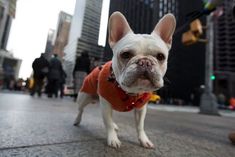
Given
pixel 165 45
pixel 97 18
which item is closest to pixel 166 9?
pixel 165 45

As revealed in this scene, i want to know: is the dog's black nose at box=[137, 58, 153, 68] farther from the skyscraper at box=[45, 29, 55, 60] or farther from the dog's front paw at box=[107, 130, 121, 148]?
the skyscraper at box=[45, 29, 55, 60]

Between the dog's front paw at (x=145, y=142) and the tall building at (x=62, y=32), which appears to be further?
the tall building at (x=62, y=32)

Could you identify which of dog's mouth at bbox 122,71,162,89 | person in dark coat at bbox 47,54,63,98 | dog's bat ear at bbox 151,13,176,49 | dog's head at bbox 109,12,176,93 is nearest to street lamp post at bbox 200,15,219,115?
person in dark coat at bbox 47,54,63,98

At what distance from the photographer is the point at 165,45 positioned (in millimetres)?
1557

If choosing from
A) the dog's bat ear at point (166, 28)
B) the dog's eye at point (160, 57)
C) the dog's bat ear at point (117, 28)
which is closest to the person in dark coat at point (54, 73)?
the dog's bat ear at point (117, 28)

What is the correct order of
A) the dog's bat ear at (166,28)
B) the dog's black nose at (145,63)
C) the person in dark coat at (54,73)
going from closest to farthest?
the dog's black nose at (145,63), the dog's bat ear at (166,28), the person in dark coat at (54,73)

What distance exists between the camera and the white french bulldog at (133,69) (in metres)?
1.32

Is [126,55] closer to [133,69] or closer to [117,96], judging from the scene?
[133,69]

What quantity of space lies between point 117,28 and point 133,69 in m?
0.53

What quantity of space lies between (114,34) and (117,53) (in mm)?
280

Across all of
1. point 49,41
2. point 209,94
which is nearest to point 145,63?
point 49,41

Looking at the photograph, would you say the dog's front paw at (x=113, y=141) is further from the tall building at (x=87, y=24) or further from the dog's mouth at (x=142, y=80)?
the tall building at (x=87, y=24)

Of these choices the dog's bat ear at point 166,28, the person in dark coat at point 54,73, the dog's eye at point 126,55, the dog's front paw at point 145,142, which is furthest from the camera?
the person in dark coat at point 54,73

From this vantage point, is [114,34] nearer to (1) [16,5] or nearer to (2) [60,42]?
(2) [60,42]
